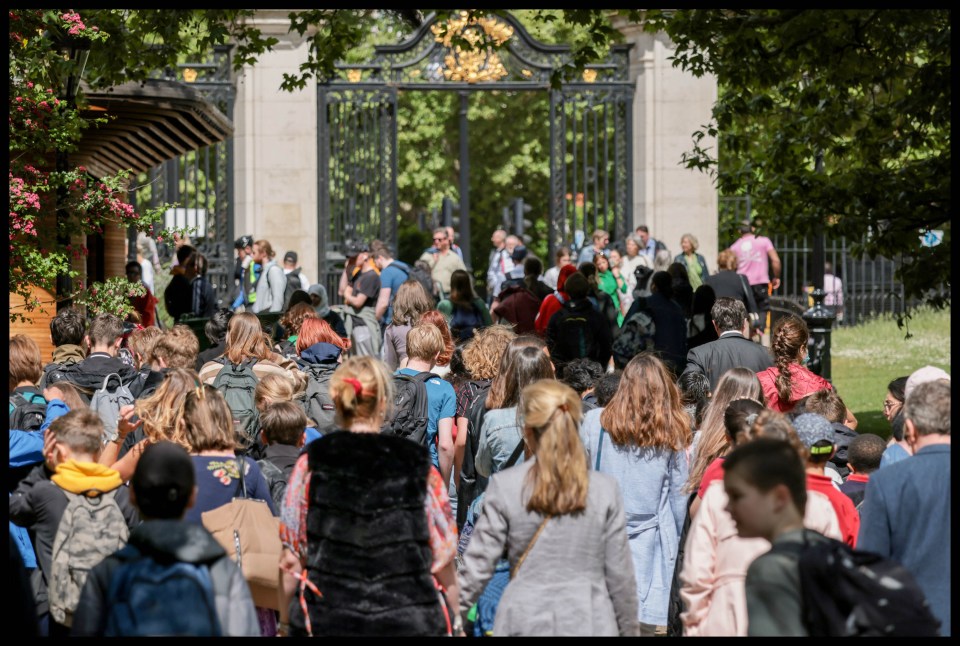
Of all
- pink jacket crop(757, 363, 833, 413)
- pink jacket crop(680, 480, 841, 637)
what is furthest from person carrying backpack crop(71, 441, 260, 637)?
pink jacket crop(757, 363, 833, 413)

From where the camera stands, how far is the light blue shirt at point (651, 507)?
6.48 metres

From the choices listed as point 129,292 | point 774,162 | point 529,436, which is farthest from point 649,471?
point 774,162

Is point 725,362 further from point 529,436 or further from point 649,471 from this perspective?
point 529,436

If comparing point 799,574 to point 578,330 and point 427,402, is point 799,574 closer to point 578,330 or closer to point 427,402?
point 427,402

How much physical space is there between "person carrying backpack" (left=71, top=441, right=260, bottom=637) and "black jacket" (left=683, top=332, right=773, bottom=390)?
542cm

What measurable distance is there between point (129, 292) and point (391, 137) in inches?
519

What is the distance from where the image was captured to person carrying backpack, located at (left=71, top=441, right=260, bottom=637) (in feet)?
13.7

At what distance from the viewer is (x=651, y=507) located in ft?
21.3

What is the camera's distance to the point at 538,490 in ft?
15.4

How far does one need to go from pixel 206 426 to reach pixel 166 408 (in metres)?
0.41

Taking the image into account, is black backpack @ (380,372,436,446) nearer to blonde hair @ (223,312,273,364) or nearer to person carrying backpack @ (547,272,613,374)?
blonde hair @ (223,312,273,364)

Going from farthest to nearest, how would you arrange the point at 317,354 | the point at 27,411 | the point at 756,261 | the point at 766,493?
1. the point at 756,261
2. the point at 317,354
3. the point at 27,411
4. the point at 766,493

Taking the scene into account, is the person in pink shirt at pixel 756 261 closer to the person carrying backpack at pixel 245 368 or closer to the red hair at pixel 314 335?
the red hair at pixel 314 335

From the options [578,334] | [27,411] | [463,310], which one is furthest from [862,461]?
[463,310]
